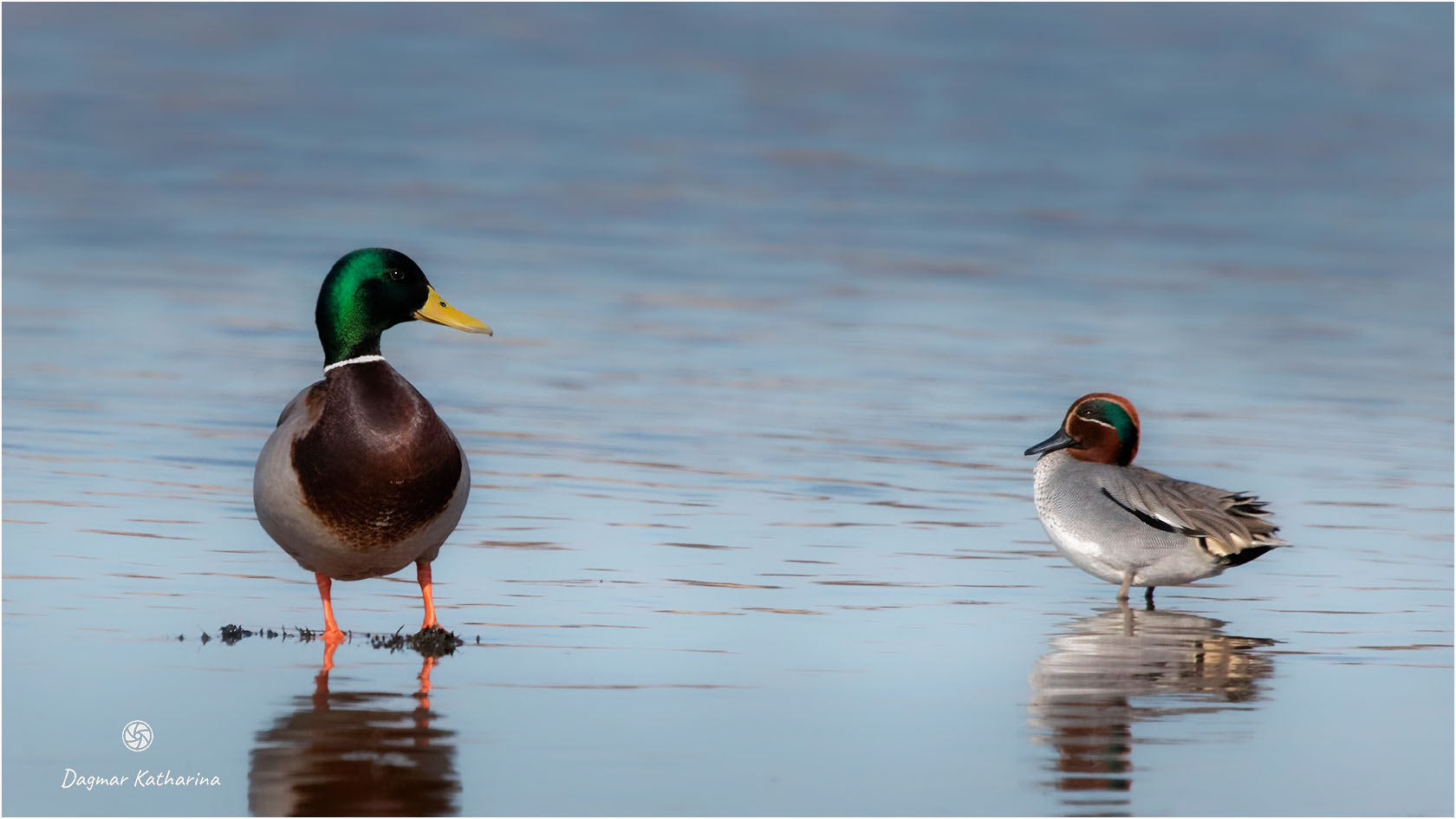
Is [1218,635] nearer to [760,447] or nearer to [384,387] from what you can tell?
[384,387]

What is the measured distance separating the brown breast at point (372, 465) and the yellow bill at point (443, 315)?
0.49 m

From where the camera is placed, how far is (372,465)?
579 cm

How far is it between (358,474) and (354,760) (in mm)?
1412

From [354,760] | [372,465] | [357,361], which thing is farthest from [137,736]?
[357,361]

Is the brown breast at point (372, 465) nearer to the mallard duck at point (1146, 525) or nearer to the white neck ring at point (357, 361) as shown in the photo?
the white neck ring at point (357, 361)

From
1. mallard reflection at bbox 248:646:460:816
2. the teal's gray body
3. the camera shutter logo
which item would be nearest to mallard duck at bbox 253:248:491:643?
mallard reflection at bbox 248:646:460:816

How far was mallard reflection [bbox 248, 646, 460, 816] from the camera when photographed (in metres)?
4.26

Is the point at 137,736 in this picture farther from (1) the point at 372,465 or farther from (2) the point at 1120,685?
(2) the point at 1120,685

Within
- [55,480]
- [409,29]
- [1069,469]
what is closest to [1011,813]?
[1069,469]

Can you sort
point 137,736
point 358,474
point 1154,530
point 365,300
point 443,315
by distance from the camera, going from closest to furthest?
point 137,736
point 358,474
point 365,300
point 443,315
point 1154,530

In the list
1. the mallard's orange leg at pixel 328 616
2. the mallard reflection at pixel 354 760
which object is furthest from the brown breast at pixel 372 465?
the mallard reflection at pixel 354 760

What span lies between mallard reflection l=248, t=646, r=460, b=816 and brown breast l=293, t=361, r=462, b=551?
756mm

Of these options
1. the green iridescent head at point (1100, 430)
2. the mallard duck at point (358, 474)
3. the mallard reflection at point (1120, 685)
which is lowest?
the mallard reflection at point (1120, 685)

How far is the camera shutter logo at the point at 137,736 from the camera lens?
4.60m
